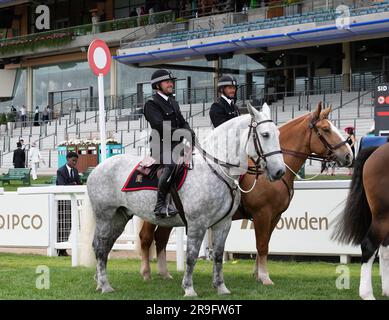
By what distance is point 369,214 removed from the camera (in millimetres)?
8383

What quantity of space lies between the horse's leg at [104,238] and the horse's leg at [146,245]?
2.62 feet

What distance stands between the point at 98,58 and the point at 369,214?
19.3ft

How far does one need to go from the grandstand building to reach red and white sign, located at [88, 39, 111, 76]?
16073 millimetres

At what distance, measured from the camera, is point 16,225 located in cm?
1370

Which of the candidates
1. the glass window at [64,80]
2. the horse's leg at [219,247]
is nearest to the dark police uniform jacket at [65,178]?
the horse's leg at [219,247]

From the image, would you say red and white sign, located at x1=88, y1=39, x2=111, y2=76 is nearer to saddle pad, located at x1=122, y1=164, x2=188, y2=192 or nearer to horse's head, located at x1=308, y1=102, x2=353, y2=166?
saddle pad, located at x1=122, y1=164, x2=188, y2=192

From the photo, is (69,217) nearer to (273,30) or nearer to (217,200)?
(217,200)

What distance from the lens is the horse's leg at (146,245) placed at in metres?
9.82

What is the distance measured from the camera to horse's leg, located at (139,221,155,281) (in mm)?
9820

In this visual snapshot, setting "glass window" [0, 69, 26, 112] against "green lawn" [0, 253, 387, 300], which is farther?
"glass window" [0, 69, 26, 112]

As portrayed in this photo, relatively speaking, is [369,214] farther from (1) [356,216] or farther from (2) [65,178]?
(2) [65,178]

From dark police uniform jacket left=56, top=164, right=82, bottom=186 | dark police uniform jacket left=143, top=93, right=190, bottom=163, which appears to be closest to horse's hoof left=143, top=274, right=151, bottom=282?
dark police uniform jacket left=143, top=93, right=190, bottom=163

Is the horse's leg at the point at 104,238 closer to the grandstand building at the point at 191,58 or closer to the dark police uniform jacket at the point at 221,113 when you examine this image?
the dark police uniform jacket at the point at 221,113
